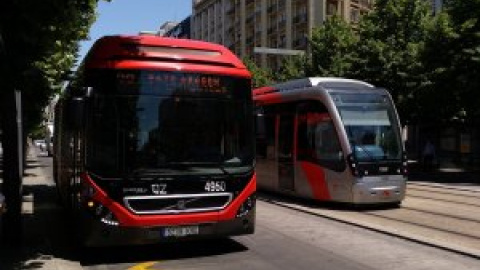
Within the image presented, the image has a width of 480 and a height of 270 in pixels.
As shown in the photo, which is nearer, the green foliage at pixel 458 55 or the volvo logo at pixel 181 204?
the volvo logo at pixel 181 204

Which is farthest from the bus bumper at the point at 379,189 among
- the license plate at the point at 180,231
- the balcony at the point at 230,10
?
the balcony at the point at 230,10

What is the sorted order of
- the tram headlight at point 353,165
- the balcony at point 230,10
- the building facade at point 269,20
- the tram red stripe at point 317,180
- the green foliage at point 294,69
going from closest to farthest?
the tram headlight at point 353,165 → the tram red stripe at point 317,180 → the green foliage at point 294,69 → the building facade at point 269,20 → the balcony at point 230,10

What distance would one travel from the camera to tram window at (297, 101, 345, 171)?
1570 cm

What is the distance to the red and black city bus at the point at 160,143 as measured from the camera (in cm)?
928

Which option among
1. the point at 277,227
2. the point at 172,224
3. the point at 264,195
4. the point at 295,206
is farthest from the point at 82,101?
the point at 264,195

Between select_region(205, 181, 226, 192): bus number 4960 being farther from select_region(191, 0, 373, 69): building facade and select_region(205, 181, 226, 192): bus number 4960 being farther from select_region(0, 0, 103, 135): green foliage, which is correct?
select_region(191, 0, 373, 69): building facade

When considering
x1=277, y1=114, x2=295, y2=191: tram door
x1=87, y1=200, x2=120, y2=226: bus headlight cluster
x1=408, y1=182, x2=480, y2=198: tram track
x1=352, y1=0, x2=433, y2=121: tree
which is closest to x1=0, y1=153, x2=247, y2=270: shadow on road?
x1=87, y1=200, x2=120, y2=226: bus headlight cluster

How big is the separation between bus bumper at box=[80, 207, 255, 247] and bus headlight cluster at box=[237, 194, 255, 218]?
0.26 m

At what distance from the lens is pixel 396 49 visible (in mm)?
35344

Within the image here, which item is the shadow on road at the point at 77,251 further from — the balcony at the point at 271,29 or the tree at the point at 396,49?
the balcony at the point at 271,29

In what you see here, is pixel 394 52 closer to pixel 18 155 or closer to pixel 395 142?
pixel 395 142

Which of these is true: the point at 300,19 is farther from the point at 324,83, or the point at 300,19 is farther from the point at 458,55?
the point at 324,83

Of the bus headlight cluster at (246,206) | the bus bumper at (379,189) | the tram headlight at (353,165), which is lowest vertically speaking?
the bus bumper at (379,189)

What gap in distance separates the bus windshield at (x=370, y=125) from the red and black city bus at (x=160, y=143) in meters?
5.74
